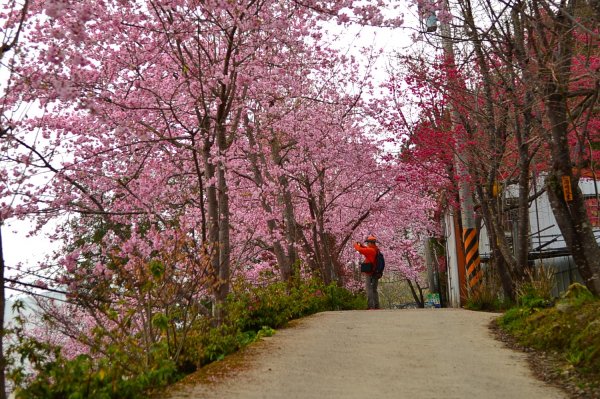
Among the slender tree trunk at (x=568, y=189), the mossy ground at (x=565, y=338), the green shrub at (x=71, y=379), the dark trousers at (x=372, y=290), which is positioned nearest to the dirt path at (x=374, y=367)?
the mossy ground at (x=565, y=338)

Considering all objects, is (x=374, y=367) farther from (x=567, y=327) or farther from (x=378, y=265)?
(x=378, y=265)

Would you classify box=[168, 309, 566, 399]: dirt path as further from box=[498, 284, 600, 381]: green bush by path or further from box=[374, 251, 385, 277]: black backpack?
box=[374, 251, 385, 277]: black backpack

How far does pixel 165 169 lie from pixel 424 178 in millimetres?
8045

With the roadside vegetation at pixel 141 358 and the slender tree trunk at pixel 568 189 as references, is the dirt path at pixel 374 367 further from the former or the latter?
the slender tree trunk at pixel 568 189

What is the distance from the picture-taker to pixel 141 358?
650 centimetres

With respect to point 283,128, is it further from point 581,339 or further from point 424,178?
point 581,339

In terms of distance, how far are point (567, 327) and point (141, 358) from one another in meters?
4.66

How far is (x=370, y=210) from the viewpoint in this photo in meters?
20.8

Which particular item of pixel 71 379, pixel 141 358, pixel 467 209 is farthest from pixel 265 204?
pixel 71 379

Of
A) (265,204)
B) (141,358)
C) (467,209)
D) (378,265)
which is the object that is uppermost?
(265,204)

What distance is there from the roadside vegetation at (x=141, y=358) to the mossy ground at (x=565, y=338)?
10.8 ft

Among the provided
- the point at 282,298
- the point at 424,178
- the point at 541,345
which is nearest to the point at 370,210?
the point at 424,178

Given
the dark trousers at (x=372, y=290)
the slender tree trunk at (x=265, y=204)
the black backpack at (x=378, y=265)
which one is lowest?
the dark trousers at (x=372, y=290)

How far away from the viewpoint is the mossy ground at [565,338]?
20.8ft
